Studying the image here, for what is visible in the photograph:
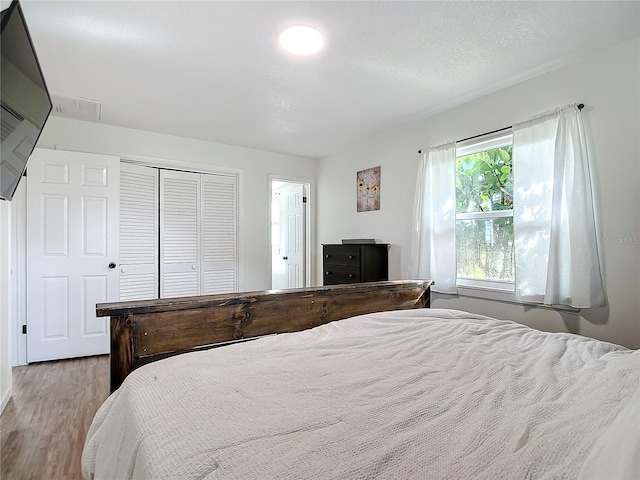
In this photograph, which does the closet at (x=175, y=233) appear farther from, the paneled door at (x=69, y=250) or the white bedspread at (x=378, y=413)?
the white bedspread at (x=378, y=413)

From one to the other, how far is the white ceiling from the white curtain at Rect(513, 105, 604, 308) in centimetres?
48

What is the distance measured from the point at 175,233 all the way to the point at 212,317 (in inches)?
106

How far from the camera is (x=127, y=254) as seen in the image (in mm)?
3734

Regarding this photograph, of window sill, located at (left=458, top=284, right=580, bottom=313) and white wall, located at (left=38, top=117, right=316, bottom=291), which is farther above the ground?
white wall, located at (left=38, top=117, right=316, bottom=291)

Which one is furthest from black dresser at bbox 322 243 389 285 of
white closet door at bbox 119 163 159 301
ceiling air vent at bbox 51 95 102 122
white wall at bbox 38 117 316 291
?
ceiling air vent at bbox 51 95 102 122

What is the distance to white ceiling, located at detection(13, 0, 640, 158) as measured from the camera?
6.02ft

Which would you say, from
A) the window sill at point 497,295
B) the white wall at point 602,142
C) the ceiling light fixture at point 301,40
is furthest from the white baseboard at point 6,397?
the window sill at point 497,295

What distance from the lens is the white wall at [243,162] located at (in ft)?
12.0

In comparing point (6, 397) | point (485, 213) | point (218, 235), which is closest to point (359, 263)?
point (485, 213)

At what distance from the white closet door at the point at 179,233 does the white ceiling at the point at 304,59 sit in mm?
898

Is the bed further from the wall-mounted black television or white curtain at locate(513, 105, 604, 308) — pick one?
white curtain at locate(513, 105, 604, 308)

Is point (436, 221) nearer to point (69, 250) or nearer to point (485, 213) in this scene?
point (485, 213)

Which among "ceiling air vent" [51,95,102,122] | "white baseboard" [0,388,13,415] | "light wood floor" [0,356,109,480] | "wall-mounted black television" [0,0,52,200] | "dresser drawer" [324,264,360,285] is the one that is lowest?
"light wood floor" [0,356,109,480]

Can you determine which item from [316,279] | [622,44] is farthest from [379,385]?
[316,279]
